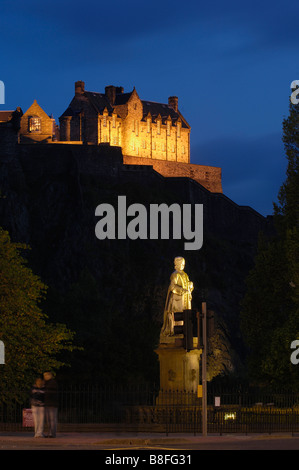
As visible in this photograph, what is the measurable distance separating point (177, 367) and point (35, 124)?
11032 cm

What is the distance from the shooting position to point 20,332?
36.8m

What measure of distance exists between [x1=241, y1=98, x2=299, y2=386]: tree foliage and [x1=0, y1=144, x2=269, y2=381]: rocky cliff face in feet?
185

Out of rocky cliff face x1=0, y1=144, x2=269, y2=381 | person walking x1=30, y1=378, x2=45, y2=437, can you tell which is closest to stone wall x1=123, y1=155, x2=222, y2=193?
rocky cliff face x1=0, y1=144, x2=269, y2=381

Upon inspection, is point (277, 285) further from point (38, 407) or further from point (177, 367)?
point (38, 407)

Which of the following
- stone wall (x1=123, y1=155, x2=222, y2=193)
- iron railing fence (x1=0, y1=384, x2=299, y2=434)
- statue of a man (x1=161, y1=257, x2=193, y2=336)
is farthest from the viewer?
stone wall (x1=123, y1=155, x2=222, y2=193)

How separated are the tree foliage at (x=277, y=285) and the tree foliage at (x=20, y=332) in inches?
318

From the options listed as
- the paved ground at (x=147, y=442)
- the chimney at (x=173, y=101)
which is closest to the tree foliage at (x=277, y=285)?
the paved ground at (x=147, y=442)

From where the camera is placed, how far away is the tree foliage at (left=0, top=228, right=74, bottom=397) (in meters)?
36.5

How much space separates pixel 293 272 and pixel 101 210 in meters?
74.0

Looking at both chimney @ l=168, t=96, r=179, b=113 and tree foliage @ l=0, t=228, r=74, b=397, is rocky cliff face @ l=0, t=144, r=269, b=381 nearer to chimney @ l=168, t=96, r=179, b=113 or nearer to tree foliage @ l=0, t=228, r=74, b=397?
chimney @ l=168, t=96, r=179, b=113

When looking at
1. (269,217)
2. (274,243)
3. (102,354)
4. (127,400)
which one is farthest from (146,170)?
(127,400)

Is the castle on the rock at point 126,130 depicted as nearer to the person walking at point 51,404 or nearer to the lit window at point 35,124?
the lit window at point 35,124

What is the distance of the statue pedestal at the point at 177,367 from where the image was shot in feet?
99.6

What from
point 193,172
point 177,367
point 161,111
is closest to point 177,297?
point 177,367
